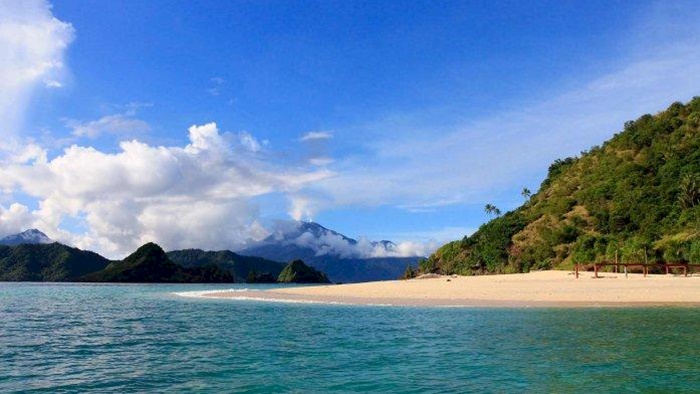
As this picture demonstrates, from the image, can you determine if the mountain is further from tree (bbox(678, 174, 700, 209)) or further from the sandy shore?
the sandy shore

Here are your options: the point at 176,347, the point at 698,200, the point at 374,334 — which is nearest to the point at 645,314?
the point at 374,334

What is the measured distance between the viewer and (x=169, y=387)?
16.0 meters

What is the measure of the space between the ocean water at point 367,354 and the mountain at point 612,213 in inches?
2915

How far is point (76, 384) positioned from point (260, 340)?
10.8m

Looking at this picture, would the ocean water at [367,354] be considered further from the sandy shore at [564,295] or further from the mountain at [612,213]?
the mountain at [612,213]

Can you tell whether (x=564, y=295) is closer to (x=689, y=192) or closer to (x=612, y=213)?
(x=689, y=192)

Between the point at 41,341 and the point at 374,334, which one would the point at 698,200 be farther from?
the point at 41,341

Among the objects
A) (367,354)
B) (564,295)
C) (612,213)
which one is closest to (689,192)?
(612,213)

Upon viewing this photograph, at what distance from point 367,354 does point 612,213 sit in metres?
122

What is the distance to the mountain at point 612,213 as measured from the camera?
355 ft

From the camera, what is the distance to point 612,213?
127m

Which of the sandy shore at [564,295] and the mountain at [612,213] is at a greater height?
the mountain at [612,213]

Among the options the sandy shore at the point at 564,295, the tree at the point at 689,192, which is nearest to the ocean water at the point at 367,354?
the sandy shore at the point at 564,295

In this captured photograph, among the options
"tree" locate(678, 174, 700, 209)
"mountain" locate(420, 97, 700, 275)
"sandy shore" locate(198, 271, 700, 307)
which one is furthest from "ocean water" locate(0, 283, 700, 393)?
"tree" locate(678, 174, 700, 209)
